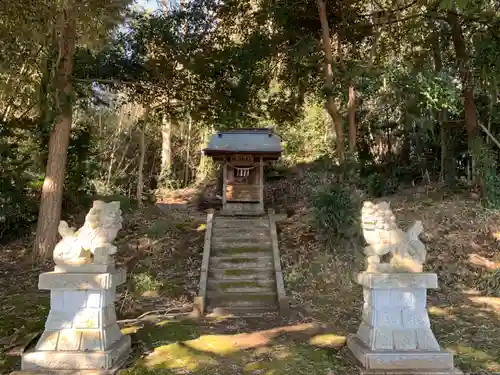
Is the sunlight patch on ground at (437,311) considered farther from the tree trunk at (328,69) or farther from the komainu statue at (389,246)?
the tree trunk at (328,69)

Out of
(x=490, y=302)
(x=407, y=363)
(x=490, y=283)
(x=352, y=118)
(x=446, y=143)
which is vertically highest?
(x=352, y=118)

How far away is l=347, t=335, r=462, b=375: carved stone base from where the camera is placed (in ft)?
14.5

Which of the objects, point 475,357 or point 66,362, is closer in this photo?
point 66,362

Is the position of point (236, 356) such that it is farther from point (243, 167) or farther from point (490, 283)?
point (243, 167)

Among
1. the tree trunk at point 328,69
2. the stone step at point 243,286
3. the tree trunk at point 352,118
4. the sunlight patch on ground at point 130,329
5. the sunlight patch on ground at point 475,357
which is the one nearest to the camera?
the sunlight patch on ground at point 475,357

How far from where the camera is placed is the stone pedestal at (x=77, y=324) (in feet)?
14.6

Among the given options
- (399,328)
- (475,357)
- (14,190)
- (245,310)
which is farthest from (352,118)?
(14,190)

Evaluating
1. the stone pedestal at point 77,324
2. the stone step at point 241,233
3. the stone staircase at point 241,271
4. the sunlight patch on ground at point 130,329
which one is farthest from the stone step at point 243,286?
the stone pedestal at point 77,324

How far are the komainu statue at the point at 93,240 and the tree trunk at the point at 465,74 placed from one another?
8.55m

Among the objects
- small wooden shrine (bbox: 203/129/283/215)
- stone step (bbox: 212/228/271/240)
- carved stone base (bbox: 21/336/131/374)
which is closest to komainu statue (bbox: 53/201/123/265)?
carved stone base (bbox: 21/336/131/374)

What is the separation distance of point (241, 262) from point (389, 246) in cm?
441

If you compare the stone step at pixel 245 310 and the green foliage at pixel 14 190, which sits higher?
the green foliage at pixel 14 190

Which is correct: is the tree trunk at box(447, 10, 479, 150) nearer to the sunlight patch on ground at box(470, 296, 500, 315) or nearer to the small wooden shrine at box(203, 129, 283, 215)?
the sunlight patch on ground at box(470, 296, 500, 315)

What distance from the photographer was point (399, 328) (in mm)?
4629
